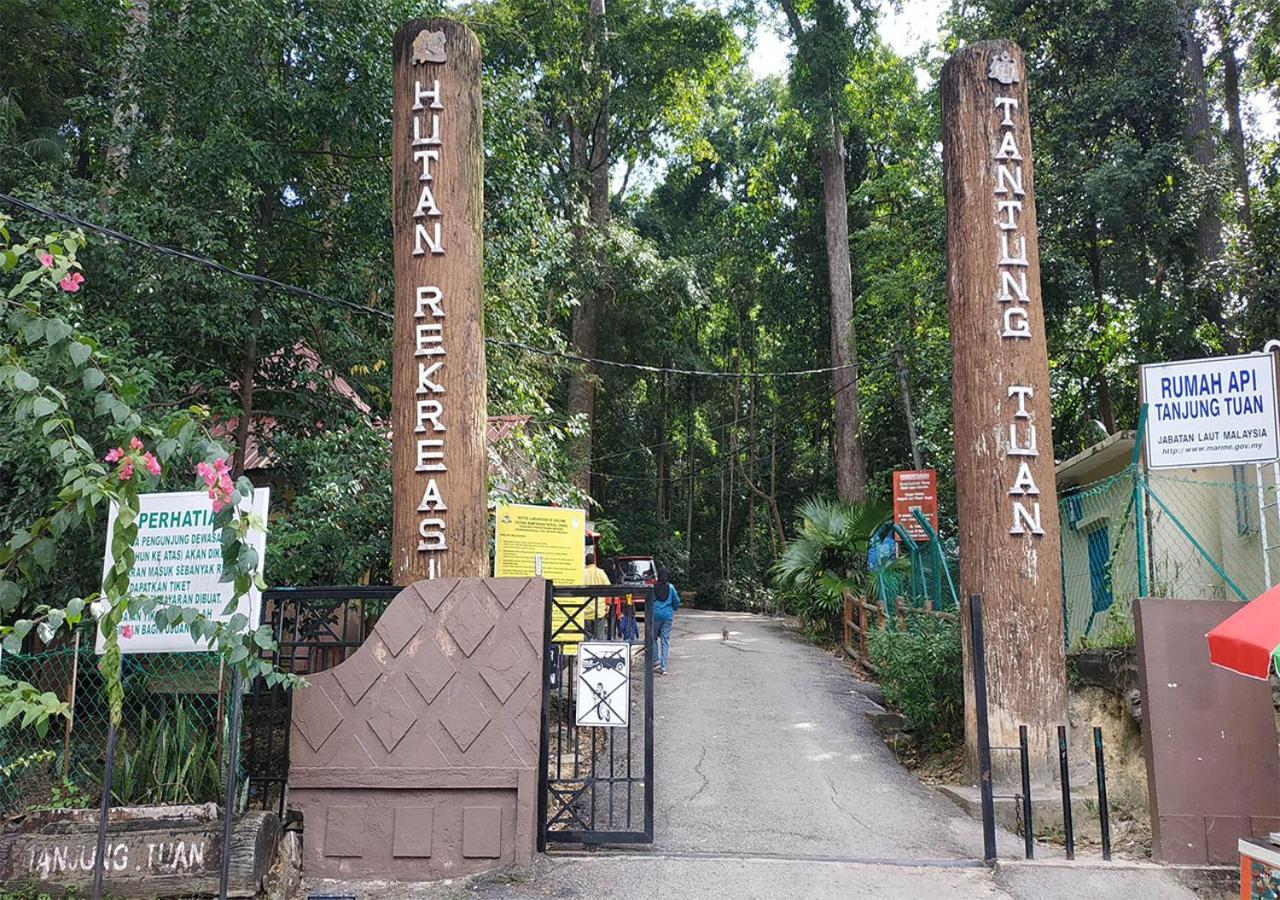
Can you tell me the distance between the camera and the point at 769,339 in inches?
1631

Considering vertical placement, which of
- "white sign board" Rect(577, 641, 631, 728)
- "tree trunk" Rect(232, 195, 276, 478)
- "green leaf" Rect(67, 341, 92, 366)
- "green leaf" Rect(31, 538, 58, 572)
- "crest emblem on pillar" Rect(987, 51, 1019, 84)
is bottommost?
"white sign board" Rect(577, 641, 631, 728)

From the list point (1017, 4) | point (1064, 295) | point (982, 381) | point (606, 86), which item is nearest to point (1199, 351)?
point (1064, 295)

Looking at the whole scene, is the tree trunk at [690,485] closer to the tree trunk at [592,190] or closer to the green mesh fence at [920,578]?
the tree trunk at [592,190]

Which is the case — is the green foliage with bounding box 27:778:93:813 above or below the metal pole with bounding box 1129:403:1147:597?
below

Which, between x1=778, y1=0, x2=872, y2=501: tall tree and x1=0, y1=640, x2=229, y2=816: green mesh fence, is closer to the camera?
x1=0, y1=640, x2=229, y2=816: green mesh fence

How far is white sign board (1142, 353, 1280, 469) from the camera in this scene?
27.5 ft

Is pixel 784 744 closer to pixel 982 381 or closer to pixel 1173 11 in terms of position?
pixel 982 381

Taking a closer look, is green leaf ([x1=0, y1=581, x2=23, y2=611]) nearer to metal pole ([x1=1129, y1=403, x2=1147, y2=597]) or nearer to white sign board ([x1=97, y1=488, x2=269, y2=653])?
white sign board ([x1=97, y1=488, x2=269, y2=653])

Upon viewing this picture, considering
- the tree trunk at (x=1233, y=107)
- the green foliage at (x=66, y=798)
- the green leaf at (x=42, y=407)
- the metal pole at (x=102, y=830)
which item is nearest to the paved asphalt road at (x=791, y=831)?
the metal pole at (x=102, y=830)

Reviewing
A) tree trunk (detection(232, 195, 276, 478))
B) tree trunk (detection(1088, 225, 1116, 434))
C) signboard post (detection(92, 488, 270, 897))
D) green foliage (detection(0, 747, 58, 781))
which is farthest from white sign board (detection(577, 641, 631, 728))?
tree trunk (detection(1088, 225, 1116, 434))

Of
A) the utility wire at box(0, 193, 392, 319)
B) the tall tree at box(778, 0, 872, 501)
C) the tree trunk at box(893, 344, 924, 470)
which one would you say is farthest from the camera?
the tall tree at box(778, 0, 872, 501)

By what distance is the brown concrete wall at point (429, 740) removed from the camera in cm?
719

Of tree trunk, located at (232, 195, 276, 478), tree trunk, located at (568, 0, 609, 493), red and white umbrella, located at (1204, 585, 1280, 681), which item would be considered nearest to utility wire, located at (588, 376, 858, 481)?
tree trunk, located at (568, 0, 609, 493)

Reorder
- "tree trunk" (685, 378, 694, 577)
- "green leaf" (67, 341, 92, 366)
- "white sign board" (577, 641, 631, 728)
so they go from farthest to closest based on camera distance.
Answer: "tree trunk" (685, 378, 694, 577) → "white sign board" (577, 641, 631, 728) → "green leaf" (67, 341, 92, 366)
